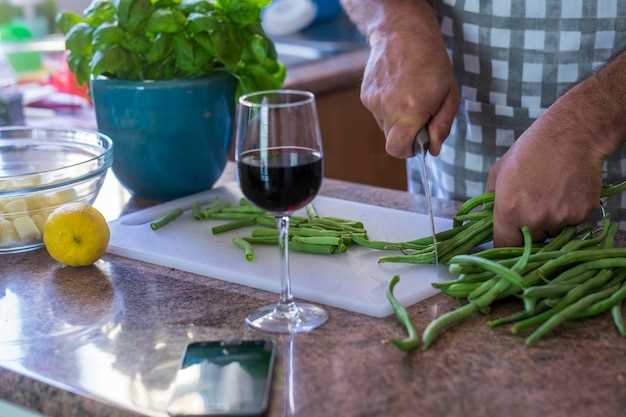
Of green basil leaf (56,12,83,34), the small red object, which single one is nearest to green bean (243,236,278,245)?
green basil leaf (56,12,83,34)

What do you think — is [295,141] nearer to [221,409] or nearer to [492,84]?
[221,409]

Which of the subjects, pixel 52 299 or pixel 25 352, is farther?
pixel 52 299

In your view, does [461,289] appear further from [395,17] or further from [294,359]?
[395,17]

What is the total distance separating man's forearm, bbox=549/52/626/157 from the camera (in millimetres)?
1456

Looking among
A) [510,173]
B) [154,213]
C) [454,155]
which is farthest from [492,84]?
[154,213]

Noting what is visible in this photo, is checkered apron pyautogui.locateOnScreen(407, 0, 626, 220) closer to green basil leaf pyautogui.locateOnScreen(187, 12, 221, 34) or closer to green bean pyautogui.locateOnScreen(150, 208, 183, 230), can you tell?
green basil leaf pyautogui.locateOnScreen(187, 12, 221, 34)

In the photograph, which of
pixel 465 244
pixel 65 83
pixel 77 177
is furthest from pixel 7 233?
pixel 65 83

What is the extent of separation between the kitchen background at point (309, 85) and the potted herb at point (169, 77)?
25.4 inches

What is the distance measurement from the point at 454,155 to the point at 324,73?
961mm

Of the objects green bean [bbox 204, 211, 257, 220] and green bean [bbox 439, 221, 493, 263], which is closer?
green bean [bbox 439, 221, 493, 263]

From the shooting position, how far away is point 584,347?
1.17m

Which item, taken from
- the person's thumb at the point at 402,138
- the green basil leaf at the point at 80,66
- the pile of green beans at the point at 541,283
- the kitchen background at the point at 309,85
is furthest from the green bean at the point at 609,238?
the kitchen background at the point at 309,85

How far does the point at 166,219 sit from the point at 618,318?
2.49 feet

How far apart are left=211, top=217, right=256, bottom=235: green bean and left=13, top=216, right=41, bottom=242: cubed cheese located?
273mm
